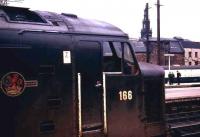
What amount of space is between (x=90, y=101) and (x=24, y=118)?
150 cm

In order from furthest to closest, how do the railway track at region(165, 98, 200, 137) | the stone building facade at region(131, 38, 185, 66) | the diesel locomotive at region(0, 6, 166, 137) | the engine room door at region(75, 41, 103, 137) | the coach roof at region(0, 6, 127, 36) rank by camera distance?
the stone building facade at region(131, 38, 185, 66)
the railway track at region(165, 98, 200, 137)
the engine room door at region(75, 41, 103, 137)
the coach roof at region(0, 6, 127, 36)
the diesel locomotive at region(0, 6, 166, 137)

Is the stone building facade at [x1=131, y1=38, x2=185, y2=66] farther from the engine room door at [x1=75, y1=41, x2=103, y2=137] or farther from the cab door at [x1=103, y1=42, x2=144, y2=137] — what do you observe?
the engine room door at [x1=75, y1=41, x2=103, y2=137]

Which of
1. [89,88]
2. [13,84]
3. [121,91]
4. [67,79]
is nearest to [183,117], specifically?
[121,91]

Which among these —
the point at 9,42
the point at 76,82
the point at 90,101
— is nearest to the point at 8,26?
the point at 9,42

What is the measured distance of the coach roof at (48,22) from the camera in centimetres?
690

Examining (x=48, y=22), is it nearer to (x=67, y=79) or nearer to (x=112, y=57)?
(x=67, y=79)

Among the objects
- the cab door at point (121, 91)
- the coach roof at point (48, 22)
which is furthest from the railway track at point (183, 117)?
the coach roof at point (48, 22)

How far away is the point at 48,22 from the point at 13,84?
155 centimetres

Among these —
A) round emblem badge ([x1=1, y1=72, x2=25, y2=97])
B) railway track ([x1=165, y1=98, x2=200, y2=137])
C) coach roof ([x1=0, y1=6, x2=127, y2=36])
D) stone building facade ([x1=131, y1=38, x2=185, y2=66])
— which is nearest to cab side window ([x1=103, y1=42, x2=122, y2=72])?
coach roof ([x1=0, y1=6, x2=127, y2=36])

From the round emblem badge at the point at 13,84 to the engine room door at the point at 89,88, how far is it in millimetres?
1210

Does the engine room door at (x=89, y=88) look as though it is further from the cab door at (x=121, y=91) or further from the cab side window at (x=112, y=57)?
the cab side window at (x=112, y=57)

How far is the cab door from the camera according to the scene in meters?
8.02

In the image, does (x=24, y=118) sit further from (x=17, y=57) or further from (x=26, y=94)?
(x=17, y=57)

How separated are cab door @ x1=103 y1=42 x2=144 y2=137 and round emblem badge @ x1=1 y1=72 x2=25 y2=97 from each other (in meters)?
1.90
